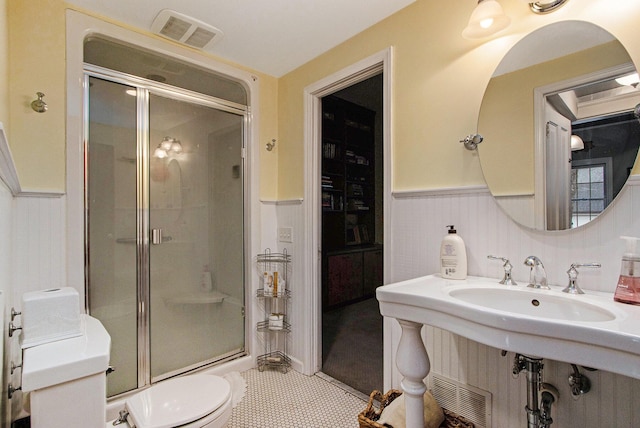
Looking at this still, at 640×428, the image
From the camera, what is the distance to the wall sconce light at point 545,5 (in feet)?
4.18

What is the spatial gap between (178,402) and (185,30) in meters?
2.02

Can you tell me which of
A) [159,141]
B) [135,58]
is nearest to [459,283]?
[159,141]

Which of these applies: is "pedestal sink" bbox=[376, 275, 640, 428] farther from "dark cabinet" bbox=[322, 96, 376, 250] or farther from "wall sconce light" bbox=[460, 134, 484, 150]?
"dark cabinet" bbox=[322, 96, 376, 250]

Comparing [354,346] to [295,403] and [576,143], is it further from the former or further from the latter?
[576,143]

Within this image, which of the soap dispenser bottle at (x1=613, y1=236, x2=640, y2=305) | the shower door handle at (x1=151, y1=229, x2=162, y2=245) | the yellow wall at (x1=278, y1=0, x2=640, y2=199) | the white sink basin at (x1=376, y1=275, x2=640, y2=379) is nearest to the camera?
the white sink basin at (x1=376, y1=275, x2=640, y2=379)

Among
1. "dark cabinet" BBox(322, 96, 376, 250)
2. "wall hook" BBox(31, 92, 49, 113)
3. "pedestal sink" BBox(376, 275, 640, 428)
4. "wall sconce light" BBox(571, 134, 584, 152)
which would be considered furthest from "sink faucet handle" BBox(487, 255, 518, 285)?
"dark cabinet" BBox(322, 96, 376, 250)

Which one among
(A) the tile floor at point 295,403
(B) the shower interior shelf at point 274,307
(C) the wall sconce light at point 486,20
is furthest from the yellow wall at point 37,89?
(C) the wall sconce light at point 486,20

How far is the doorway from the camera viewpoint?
12.3 ft

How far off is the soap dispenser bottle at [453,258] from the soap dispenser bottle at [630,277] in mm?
515

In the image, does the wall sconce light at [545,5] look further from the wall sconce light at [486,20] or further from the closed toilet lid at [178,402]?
the closed toilet lid at [178,402]

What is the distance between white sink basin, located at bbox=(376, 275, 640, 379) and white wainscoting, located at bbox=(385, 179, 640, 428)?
0.46 feet

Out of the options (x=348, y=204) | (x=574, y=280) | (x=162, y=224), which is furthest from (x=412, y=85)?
(x=348, y=204)

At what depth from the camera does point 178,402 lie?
1.35m

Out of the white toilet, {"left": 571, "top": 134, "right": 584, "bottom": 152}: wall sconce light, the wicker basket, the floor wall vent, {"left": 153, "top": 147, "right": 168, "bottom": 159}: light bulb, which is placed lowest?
the wicker basket
